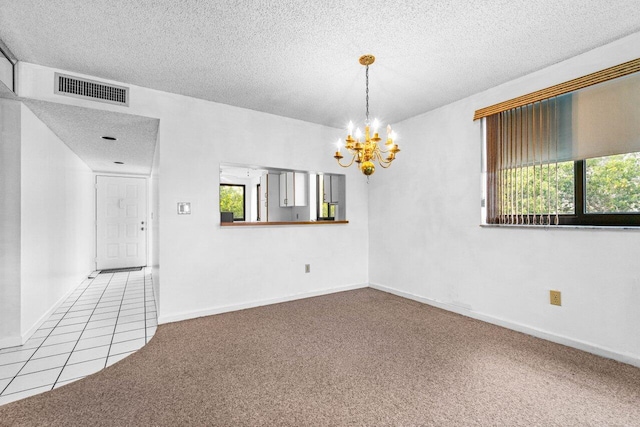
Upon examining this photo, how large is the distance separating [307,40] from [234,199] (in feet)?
19.3

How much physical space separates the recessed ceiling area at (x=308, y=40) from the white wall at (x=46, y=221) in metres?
0.95

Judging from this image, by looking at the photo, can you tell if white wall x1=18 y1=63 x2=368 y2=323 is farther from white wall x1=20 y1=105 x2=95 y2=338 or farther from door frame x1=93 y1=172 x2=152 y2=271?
door frame x1=93 y1=172 x2=152 y2=271

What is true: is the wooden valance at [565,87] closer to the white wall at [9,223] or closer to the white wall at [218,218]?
the white wall at [218,218]

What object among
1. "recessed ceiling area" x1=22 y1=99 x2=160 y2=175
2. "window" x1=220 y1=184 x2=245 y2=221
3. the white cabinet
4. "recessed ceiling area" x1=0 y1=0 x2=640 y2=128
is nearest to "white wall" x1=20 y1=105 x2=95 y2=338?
"recessed ceiling area" x1=22 y1=99 x2=160 y2=175

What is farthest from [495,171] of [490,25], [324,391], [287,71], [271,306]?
[271,306]

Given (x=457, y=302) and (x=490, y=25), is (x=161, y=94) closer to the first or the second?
(x=490, y=25)

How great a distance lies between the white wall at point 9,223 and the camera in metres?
2.54

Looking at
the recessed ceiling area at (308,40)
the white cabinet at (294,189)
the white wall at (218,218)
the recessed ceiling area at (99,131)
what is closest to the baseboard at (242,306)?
the white wall at (218,218)

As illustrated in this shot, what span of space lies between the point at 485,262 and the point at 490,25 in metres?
2.13

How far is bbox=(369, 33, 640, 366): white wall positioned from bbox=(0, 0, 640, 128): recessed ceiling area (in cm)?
43

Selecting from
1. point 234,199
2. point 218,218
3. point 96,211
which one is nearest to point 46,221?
point 218,218

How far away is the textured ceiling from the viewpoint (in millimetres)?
1887

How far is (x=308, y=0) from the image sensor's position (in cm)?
181

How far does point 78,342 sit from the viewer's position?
2.62 metres
